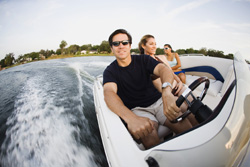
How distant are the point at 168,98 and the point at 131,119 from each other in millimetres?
389

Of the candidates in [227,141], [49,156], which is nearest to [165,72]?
[227,141]

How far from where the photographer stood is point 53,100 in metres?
2.88

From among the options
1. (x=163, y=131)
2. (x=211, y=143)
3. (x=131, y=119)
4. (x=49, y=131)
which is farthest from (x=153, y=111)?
(x=49, y=131)

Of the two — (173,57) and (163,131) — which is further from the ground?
(173,57)

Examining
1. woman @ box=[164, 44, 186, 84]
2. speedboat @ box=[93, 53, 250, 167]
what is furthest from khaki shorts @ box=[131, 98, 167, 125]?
woman @ box=[164, 44, 186, 84]

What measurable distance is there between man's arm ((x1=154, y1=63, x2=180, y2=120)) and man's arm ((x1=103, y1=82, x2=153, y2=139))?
186 millimetres

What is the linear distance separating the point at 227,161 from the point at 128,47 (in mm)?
1386

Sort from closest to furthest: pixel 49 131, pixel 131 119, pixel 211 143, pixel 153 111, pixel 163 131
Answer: pixel 211 143 → pixel 131 119 → pixel 163 131 → pixel 153 111 → pixel 49 131

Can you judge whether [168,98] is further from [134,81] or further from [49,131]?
[49,131]

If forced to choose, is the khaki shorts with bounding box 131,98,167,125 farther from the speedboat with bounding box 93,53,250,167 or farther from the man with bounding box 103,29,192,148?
the speedboat with bounding box 93,53,250,167

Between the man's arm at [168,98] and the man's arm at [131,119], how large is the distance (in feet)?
0.61

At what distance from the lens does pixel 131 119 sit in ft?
3.08

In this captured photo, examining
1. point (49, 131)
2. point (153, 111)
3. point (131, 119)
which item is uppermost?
point (131, 119)

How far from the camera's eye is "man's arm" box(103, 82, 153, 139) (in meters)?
0.88
